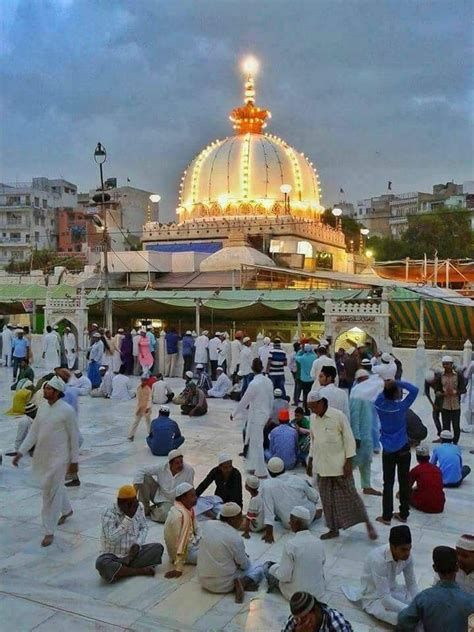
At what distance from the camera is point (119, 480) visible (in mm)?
7059

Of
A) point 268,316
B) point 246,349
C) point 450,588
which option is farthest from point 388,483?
point 268,316

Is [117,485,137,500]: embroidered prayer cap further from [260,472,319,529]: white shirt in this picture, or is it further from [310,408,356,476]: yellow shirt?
[310,408,356,476]: yellow shirt

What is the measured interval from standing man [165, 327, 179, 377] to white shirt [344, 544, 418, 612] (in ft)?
39.9

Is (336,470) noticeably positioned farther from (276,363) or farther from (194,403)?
(194,403)

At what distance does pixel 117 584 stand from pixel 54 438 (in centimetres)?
145

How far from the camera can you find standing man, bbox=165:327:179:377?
52.4ft

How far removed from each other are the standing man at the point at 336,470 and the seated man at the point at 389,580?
1.09m

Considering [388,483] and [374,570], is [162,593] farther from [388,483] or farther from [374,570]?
[388,483]

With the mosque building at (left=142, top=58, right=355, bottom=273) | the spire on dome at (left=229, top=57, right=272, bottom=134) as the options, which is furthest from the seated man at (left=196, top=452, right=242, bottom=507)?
the spire on dome at (left=229, top=57, right=272, bottom=134)

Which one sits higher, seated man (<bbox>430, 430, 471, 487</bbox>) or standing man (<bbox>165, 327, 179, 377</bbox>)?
standing man (<bbox>165, 327, 179, 377</bbox>)

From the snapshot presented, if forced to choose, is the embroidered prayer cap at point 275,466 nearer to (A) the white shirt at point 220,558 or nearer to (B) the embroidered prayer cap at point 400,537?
(A) the white shirt at point 220,558

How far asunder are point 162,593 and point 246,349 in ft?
27.9

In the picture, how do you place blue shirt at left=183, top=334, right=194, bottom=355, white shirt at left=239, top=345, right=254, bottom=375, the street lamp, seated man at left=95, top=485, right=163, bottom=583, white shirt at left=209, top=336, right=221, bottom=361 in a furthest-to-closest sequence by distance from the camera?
the street lamp → blue shirt at left=183, top=334, right=194, bottom=355 → white shirt at left=209, top=336, right=221, bottom=361 → white shirt at left=239, top=345, right=254, bottom=375 → seated man at left=95, top=485, right=163, bottom=583

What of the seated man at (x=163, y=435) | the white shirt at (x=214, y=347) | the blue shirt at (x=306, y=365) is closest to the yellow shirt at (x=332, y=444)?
the seated man at (x=163, y=435)
